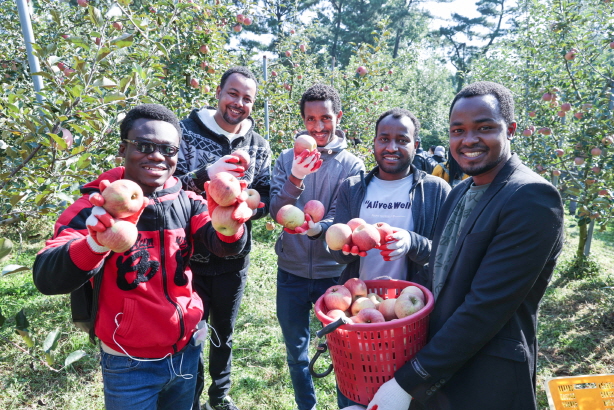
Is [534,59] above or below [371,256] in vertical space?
above

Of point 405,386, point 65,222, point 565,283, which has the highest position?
point 65,222

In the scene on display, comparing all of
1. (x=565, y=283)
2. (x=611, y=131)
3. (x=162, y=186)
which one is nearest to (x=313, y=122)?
(x=162, y=186)

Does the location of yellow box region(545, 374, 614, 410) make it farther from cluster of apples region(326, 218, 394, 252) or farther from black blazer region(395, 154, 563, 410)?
cluster of apples region(326, 218, 394, 252)

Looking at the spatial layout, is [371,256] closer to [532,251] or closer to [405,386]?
[405,386]

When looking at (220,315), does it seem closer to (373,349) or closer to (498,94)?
(373,349)

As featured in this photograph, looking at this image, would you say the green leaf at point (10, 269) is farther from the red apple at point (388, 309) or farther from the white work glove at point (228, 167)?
the red apple at point (388, 309)

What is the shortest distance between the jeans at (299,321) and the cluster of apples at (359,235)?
2.13 ft

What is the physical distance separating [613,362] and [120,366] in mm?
3547

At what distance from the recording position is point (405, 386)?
1218 mm

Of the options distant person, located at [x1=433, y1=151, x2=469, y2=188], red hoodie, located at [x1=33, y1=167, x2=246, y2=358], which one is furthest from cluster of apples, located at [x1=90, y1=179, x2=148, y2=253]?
distant person, located at [x1=433, y1=151, x2=469, y2=188]

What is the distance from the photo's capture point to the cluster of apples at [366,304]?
4.69 feet

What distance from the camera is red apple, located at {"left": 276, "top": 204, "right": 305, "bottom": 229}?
1973mm

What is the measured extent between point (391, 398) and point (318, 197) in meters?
1.31

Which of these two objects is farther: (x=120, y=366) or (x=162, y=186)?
(x=162, y=186)
